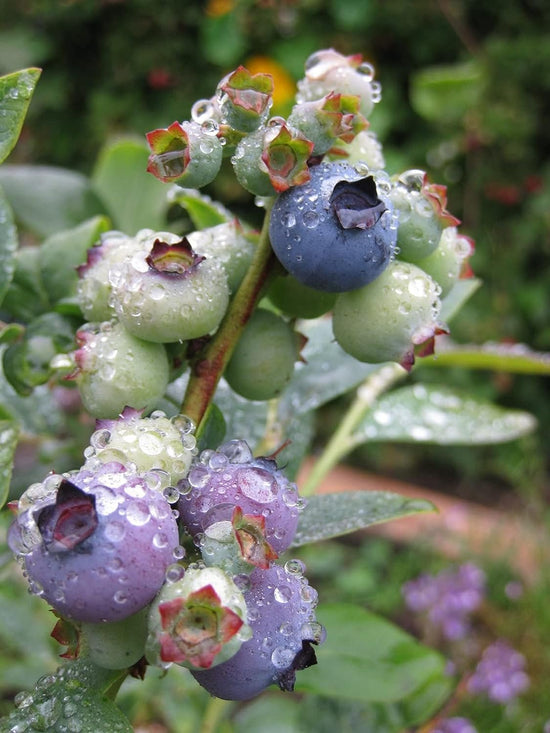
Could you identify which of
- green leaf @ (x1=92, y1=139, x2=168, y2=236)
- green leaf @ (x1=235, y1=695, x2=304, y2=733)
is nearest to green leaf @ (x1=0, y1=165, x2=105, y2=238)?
green leaf @ (x1=92, y1=139, x2=168, y2=236)

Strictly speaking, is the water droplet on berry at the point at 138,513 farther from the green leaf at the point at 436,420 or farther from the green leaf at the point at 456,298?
the green leaf at the point at 436,420

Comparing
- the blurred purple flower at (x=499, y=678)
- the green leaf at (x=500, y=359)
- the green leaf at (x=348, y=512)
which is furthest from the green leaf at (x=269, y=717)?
the green leaf at (x=348, y=512)

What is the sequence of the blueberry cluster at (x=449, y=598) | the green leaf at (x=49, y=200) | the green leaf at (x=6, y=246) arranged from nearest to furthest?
the green leaf at (x=6, y=246), the green leaf at (x=49, y=200), the blueberry cluster at (x=449, y=598)

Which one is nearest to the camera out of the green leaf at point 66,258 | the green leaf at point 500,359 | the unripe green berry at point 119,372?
the unripe green berry at point 119,372

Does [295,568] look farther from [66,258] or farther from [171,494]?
[66,258]

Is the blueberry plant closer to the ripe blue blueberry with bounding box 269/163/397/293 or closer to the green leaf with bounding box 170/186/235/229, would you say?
the ripe blue blueberry with bounding box 269/163/397/293

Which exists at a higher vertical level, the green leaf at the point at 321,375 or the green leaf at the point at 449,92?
the green leaf at the point at 321,375

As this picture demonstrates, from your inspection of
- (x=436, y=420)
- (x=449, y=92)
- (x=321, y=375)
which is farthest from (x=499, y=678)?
(x=449, y=92)
